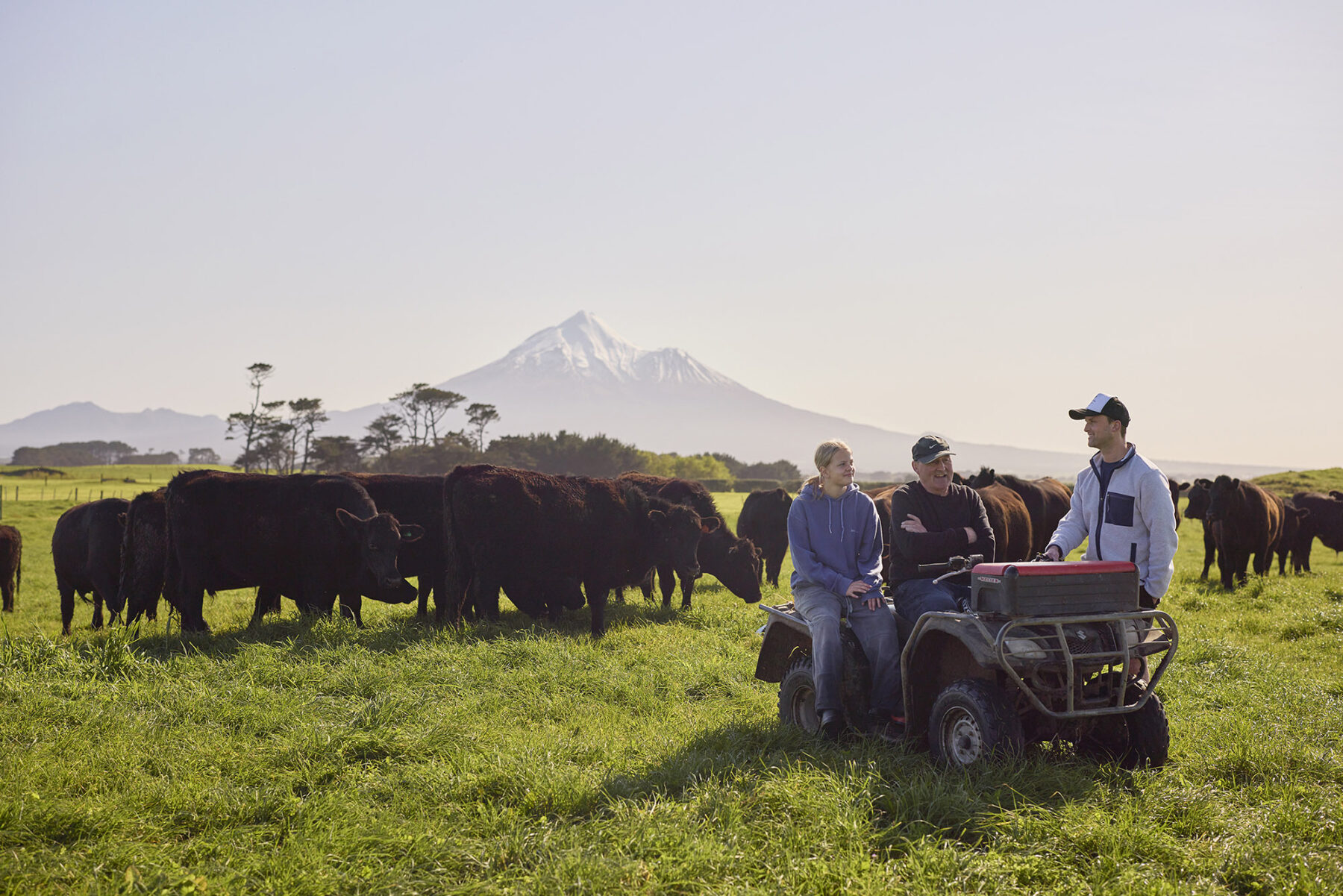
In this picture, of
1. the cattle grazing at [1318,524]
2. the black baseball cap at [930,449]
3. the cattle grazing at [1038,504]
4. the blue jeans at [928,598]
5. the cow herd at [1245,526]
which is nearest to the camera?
the blue jeans at [928,598]

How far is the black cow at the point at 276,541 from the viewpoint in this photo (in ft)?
34.2

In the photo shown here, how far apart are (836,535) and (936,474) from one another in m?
0.81

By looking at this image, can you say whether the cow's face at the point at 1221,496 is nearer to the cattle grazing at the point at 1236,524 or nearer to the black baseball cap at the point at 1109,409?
the cattle grazing at the point at 1236,524

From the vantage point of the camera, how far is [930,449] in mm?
5500

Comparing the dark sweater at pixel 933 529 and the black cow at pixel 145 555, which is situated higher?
the dark sweater at pixel 933 529

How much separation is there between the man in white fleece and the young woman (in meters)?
1.16

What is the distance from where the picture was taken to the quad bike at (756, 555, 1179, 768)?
4336 mm

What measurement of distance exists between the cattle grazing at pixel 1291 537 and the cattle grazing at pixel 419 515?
17732 millimetres

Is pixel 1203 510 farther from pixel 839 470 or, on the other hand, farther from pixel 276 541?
pixel 276 541

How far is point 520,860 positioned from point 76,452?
192m

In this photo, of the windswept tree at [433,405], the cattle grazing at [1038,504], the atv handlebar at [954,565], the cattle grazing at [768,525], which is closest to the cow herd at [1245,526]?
the cattle grazing at [1038,504]

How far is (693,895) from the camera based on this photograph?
3432 millimetres

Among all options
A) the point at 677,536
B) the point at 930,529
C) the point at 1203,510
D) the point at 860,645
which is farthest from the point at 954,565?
the point at 1203,510

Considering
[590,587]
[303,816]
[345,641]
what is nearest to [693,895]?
[303,816]
